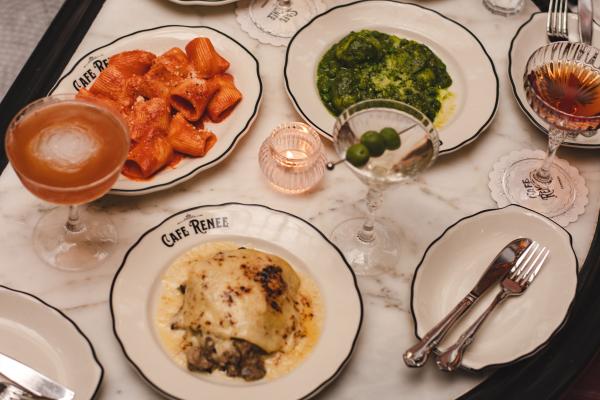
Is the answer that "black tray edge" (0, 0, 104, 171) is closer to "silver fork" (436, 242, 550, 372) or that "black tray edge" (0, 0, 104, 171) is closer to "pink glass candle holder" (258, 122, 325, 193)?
"pink glass candle holder" (258, 122, 325, 193)

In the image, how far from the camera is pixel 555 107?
5.51 ft

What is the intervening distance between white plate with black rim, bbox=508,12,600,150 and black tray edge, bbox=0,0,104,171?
120 cm

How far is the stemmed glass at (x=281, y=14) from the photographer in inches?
80.4

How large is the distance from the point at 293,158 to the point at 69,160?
1.80 feet

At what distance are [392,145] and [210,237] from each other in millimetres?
442

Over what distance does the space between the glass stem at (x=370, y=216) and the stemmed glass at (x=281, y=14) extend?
26.5 inches

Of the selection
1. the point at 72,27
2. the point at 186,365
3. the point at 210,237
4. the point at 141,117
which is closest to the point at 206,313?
the point at 186,365

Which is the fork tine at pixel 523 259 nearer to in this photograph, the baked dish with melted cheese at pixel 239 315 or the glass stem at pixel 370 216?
the glass stem at pixel 370 216

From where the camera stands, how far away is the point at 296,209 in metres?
1.68

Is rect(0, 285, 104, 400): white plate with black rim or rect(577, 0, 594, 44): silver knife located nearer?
rect(0, 285, 104, 400): white plate with black rim

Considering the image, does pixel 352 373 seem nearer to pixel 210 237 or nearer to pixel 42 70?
pixel 210 237

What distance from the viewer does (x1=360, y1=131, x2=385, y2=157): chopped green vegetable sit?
4.60 ft

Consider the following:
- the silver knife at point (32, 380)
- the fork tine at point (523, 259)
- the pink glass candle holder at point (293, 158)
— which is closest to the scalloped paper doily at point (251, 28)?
the pink glass candle holder at point (293, 158)

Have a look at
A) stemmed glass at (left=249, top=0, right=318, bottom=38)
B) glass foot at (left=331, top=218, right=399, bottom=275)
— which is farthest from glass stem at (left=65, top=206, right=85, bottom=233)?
stemmed glass at (left=249, top=0, right=318, bottom=38)
